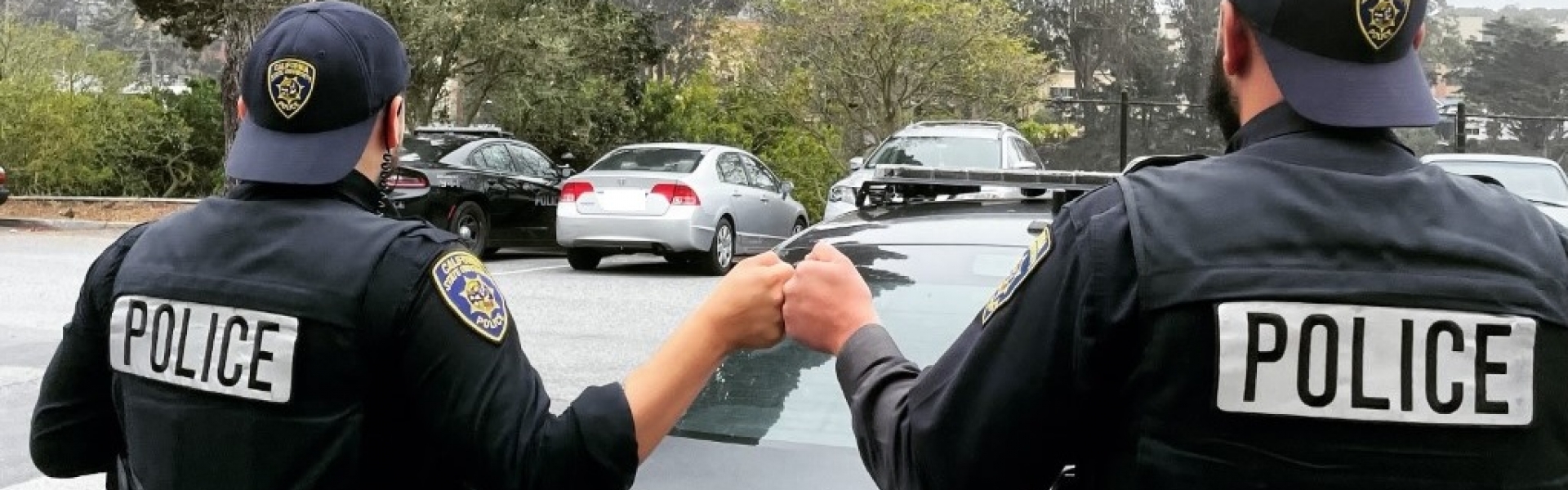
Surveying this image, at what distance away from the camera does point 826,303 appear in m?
1.87

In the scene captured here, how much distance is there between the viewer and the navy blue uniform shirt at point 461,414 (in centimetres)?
179

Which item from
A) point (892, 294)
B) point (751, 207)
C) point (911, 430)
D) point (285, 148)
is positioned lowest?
point (751, 207)

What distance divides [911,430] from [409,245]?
672 mm

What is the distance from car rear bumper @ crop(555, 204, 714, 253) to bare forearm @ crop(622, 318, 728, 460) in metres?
11.5

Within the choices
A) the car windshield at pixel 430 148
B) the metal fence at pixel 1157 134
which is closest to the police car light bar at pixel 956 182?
the car windshield at pixel 430 148

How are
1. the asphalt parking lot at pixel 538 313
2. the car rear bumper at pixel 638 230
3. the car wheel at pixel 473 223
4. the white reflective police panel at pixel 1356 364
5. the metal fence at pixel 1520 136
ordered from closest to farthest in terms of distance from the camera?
the white reflective police panel at pixel 1356 364 < the asphalt parking lot at pixel 538 313 < the car rear bumper at pixel 638 230 < the car wheel at pixel 473 223 < the metal fence at pixel 1520 136

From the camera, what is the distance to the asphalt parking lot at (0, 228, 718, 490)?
24.4ft

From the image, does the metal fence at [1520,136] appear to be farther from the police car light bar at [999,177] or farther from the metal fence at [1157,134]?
the police car light bar at [999,177]

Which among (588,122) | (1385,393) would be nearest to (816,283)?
(1385,393)

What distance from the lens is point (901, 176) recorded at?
175 inches

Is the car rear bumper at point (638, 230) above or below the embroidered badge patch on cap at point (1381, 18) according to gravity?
below

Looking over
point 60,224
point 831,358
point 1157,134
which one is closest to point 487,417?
point 831,358

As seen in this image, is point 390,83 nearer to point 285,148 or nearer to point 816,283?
point 285,148

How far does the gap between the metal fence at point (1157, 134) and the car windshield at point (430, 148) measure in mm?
12574
